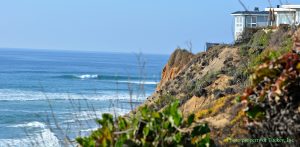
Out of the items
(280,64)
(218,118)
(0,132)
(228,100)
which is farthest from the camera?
(0,132)

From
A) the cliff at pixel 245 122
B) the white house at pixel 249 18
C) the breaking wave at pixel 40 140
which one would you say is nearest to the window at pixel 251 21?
the white house at pixel 249 18

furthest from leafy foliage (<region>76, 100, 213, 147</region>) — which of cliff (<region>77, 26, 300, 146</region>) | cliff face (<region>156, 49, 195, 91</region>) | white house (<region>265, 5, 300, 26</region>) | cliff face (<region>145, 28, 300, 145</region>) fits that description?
cliff face (<region>156, 49, 195, 91</region>)

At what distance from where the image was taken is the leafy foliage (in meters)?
6.14

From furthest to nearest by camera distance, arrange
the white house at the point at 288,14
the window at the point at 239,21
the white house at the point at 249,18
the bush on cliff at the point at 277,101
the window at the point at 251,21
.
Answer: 1. the window at the point at 239,21
2. the window at the point at 251,21
3. the white house at the point at 249,18
4. the white house at the point at 288,14
5. the bush on cliff at the point at 277,101

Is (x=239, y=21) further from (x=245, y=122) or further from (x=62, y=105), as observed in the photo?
(x=245, y=122)

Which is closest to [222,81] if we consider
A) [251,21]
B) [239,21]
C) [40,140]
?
[40,140]

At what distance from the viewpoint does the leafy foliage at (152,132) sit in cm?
614

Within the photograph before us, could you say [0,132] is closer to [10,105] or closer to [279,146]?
[10,105]

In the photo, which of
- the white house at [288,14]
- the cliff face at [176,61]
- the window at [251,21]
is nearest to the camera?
the white house at [288,14]

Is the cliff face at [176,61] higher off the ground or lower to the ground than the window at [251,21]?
lower

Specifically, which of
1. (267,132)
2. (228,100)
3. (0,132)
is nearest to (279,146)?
(267,132)

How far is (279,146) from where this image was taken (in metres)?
6.59

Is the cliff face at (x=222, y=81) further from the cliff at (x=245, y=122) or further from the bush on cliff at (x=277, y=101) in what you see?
the bush on cliff at (x=277, y=101)

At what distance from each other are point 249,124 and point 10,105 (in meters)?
44.8
